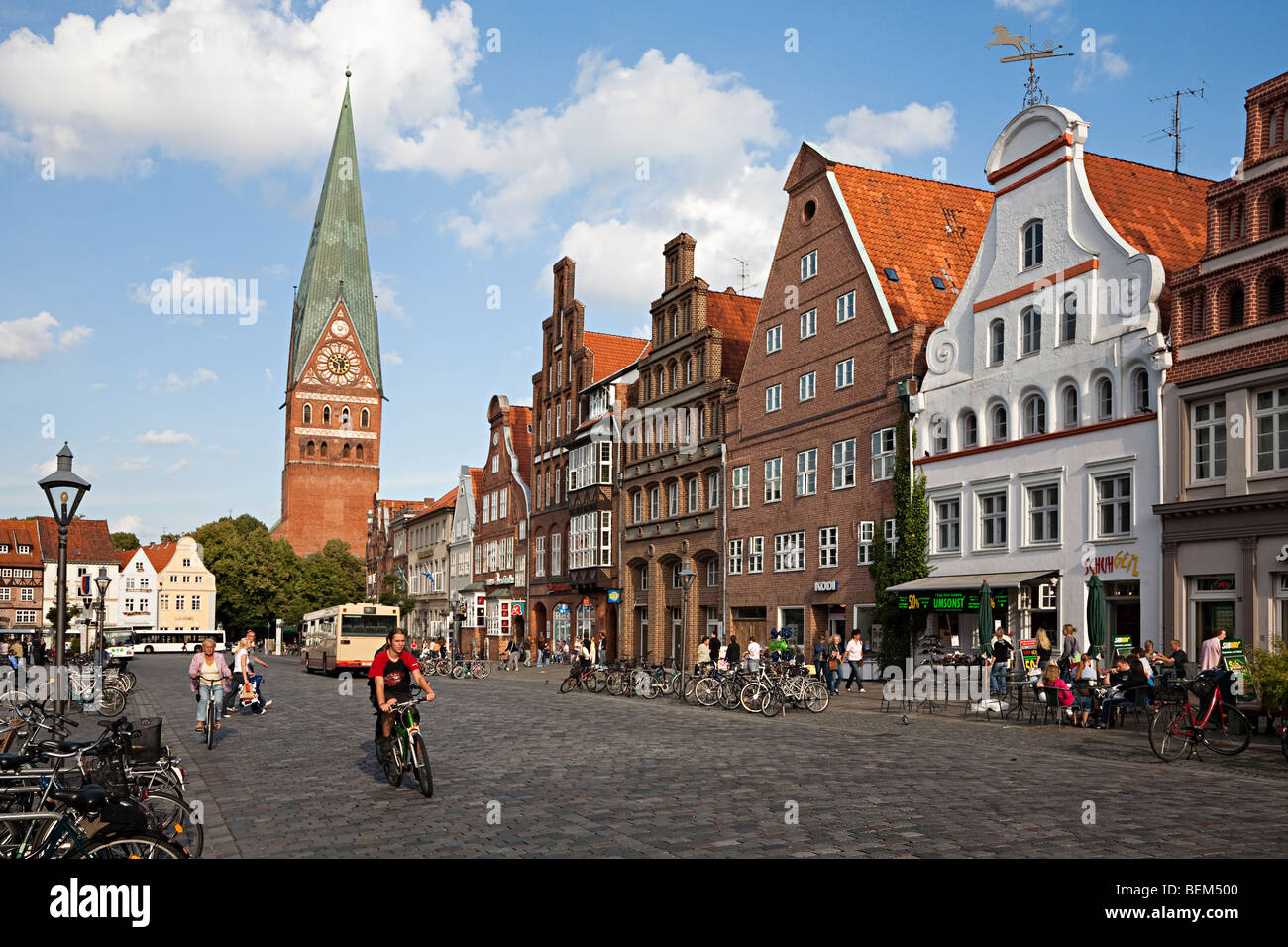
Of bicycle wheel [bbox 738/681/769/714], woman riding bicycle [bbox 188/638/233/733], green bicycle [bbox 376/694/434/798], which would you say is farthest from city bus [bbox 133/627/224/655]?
green bicycle [bbox 376/694/434/798]

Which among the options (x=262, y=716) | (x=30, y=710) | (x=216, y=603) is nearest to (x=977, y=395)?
(x=262, y=716)

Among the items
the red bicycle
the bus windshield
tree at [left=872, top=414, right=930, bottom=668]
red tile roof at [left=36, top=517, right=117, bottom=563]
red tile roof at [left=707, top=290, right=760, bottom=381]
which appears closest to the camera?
the red bicycle

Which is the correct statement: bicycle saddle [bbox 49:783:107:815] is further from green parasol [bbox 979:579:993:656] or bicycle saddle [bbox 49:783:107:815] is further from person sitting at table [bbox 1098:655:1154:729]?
green parasol [bbox 979:579:993:656]

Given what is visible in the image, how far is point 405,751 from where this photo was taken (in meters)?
13.8

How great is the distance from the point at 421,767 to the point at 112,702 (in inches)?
704

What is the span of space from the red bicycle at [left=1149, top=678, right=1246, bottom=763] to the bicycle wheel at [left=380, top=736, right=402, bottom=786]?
34.5ft

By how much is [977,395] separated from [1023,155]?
664cm

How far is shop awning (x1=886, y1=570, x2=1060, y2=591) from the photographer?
31.9m

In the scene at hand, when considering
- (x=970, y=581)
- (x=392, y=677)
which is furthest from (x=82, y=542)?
(x=392, y=677)

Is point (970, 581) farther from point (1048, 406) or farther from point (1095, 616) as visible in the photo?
point (1095, 616)

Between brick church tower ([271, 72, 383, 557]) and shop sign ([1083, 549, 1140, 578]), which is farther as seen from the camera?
brick church tower ([271, 72, 383, 557])

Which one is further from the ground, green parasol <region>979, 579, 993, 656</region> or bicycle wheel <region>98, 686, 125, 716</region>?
green parasol <region>979, 579, 993, 656</region>

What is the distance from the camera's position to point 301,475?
134 metres

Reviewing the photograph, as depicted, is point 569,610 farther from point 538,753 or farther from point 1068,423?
point 538,753
